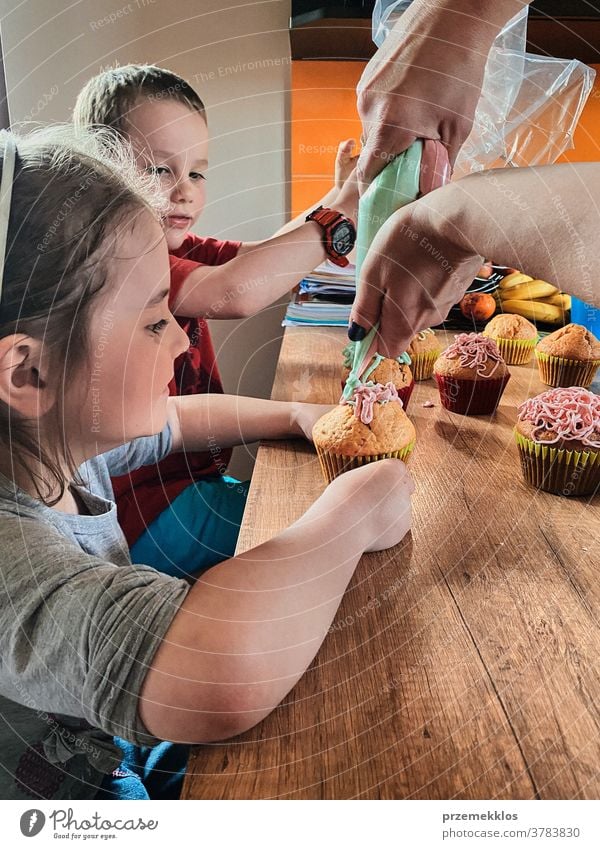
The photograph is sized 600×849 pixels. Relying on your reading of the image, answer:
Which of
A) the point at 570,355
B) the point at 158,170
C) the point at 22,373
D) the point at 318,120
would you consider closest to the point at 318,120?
the point at 318,120

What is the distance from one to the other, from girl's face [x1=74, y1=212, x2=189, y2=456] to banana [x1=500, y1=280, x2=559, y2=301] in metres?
0.46

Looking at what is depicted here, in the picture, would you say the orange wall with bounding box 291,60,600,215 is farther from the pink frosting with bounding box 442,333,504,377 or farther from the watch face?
the pink frosting with bounding box 442,333,504,377

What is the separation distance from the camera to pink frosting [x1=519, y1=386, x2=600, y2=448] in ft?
1.41

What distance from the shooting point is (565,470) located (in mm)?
421

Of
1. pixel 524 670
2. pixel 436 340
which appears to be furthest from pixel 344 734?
pixel 436 340

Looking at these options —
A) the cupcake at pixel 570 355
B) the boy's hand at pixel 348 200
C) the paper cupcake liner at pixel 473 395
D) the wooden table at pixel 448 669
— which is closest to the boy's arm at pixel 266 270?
the boy's hand at pixel 348 200

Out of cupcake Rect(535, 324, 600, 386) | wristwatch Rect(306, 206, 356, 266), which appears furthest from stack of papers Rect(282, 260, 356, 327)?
cupcake Rect(535, 324, 600, 386)

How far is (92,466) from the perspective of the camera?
356 millimetres

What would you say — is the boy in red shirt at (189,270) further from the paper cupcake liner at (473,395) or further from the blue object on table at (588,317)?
the blue object on table at (588,317)

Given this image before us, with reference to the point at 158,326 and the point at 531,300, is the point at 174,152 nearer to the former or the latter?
the point at 158,326

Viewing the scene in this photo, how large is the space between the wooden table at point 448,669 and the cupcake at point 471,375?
14cm

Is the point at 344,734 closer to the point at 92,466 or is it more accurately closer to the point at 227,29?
the point at 92,466

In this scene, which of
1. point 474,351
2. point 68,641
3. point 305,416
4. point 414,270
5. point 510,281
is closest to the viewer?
point 68,641

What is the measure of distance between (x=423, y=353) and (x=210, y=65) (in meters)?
0.34
